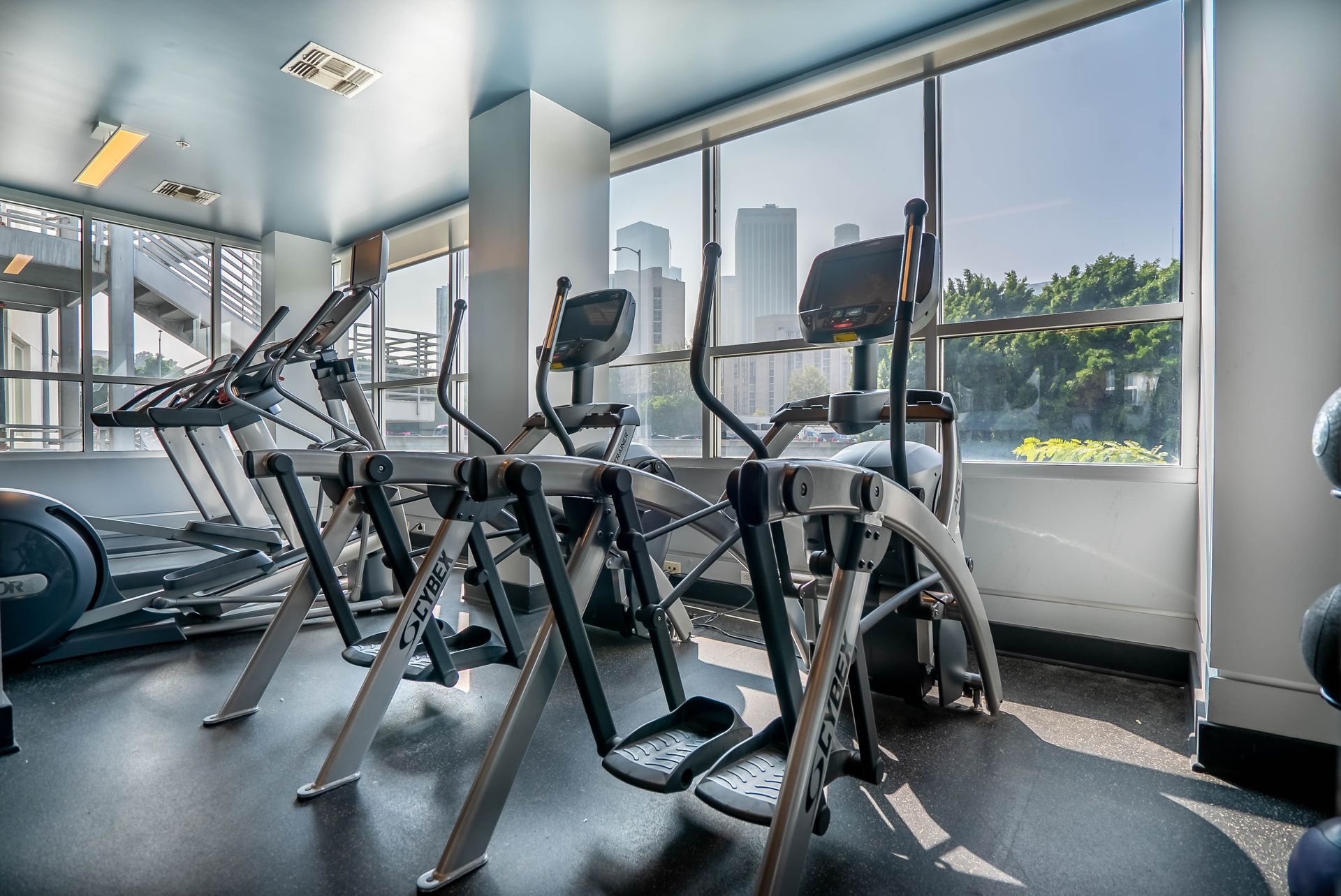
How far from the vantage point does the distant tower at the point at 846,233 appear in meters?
3.65

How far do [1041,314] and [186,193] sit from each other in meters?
6.43

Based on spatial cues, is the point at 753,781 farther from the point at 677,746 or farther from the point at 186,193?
the point at 186,193

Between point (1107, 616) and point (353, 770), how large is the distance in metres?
2.84

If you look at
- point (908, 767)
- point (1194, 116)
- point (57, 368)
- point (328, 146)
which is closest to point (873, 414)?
point (908, 767)

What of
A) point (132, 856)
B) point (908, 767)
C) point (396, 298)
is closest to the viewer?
point (132, 856)

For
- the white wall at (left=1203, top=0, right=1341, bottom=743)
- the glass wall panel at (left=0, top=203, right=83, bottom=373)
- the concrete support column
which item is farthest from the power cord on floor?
the glass wall panel at (left=0, top=203, right=83, bottom=373)

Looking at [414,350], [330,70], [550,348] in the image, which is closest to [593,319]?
[550,348]

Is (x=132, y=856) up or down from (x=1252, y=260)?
down

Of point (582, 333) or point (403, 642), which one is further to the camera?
point (582, 333)

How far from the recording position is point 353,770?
1865mm

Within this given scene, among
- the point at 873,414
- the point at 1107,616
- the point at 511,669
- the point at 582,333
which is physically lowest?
the point at 511,669

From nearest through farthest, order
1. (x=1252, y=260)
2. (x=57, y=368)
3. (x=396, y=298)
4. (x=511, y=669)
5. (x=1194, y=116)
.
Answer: (x=1252, y=260) < (x=1194, y=116) < (x=511, y=669) < (x=57, y=368) < (x=396, y=298)

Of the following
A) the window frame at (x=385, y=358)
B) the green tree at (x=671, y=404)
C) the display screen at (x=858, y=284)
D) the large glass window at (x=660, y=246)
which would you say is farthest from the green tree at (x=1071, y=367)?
the window frame at (x=385, y=358)

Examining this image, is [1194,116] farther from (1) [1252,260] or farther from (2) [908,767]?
(2) [908,767]
